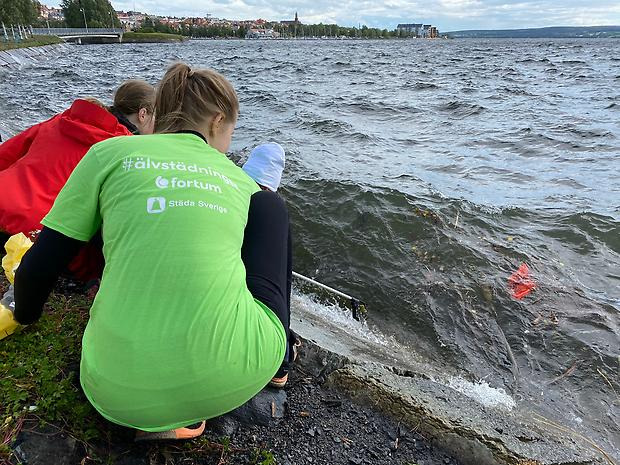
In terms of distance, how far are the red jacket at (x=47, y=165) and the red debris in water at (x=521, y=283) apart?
4.20 metres

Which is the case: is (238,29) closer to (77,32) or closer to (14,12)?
(77,32)

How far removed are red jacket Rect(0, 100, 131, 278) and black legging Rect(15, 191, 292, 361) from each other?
1.51 metres

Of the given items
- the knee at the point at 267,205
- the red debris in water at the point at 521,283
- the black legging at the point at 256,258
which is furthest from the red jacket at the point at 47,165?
the red debris in water at the point at 521,283

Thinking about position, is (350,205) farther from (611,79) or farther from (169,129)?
(611,79)

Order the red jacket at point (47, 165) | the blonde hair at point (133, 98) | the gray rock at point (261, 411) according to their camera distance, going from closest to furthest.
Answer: the gray rock at point (261, 411), the red jacket at point (47, 165), the blonde hair at point (133, 98)

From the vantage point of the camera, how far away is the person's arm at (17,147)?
13.2 feet

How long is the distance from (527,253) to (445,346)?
2.48 metres

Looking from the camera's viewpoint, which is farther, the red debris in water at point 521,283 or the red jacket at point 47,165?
the red debris in water at point 521,283

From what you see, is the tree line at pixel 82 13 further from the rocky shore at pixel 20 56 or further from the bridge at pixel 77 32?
the rocky shore at pixel 20 56

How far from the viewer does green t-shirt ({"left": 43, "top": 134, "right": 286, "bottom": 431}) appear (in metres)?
1.74

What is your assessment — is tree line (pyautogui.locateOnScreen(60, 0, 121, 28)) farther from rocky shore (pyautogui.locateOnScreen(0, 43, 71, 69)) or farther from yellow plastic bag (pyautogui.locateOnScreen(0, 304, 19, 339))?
yellow plastic bag (pyautogui.locateOnScreen(0, 304, 19, 339))

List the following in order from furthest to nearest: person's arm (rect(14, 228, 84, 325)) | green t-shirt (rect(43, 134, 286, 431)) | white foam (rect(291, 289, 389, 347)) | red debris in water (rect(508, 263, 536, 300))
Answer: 1. red debris in water (rect(508, 263, 536, 300))
2. white foam (rect(291, 289, 389, 347))
3. person's arm (rect(14, 228, 84, 325))
4. green t-shirt (rect(43, 134, 286, 431))

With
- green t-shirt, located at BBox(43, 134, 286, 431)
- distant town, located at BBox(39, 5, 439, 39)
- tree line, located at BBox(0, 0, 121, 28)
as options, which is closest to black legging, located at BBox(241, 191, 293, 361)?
green t-shirt, located at BBox(43, 134, 286, 431)

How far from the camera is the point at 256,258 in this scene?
2.19 m
